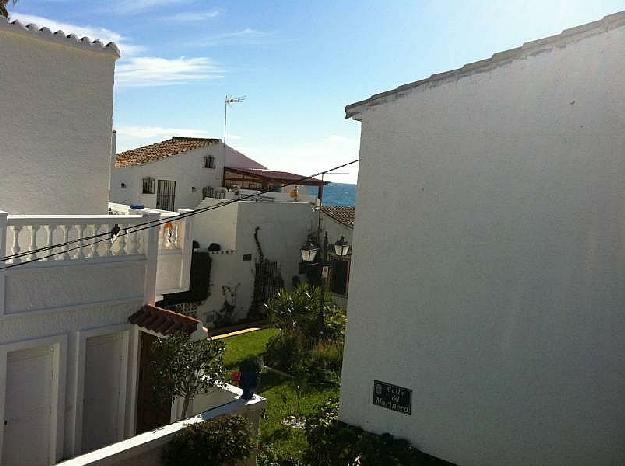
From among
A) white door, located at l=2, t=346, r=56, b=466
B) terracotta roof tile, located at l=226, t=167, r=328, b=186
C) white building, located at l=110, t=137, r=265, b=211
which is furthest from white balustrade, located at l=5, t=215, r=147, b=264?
terracotta roof tile, located at l=226, t=167, r=328, b=186

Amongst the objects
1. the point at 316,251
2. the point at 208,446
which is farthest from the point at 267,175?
the point at 208,446

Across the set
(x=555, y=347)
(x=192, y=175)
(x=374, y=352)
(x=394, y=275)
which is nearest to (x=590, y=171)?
(x=555, y=347)

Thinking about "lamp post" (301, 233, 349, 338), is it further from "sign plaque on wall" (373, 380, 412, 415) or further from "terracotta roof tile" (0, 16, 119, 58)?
"terracotta roof tile" (0, 16, 119, 58)

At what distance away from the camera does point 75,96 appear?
1198cm

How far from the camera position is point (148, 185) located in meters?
28.8

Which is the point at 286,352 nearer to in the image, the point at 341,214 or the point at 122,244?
the point at 122,244

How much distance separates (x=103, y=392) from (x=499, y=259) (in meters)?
7.81

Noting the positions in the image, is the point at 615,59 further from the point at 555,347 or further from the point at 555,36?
the point at 555,347

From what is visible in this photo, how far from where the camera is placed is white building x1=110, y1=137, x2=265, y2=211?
28.6 metres

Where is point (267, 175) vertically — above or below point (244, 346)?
above

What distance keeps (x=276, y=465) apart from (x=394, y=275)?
4.14 metres

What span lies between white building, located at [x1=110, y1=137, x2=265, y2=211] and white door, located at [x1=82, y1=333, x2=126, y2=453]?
18.2 meters

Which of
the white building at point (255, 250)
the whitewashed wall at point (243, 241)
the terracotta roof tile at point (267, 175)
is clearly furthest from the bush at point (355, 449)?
the terracotta roof tile at point (267, 175)

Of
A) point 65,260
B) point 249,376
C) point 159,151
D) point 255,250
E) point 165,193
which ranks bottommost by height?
point 249,376
